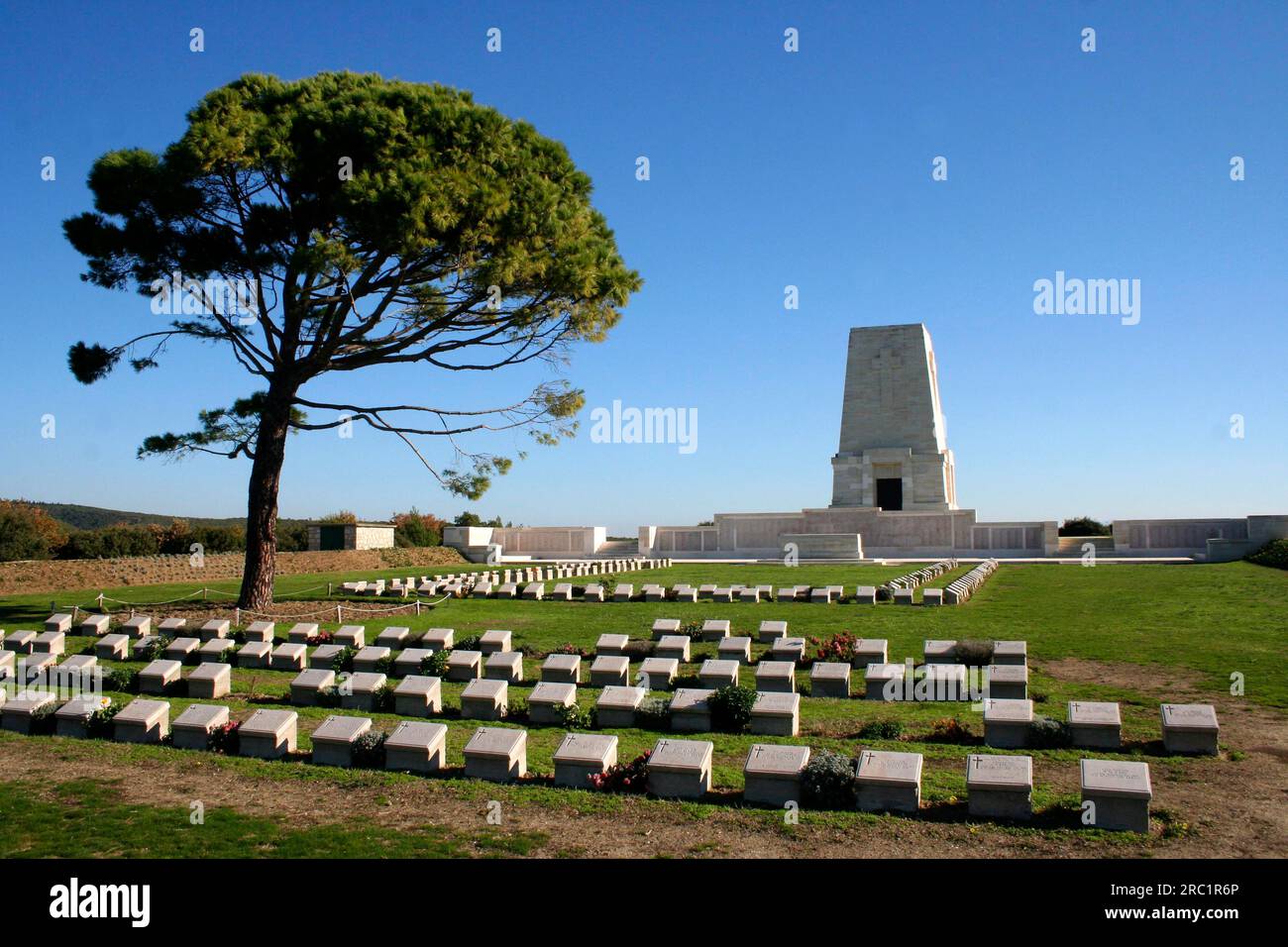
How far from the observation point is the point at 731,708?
8094 millimetres

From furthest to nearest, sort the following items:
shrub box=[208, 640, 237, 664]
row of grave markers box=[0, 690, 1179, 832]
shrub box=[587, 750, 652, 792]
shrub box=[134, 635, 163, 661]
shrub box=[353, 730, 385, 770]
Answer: shrub box=[134, 635, 163, 661] → shrub box=[208, 640, 237, 664] → shrub box=[353, 730, 385, 770] → shrub box=[587, 750, 652, 792] → row of grave markers box=[0, 690, 1179, 832]

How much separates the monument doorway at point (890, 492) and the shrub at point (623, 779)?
3155cm

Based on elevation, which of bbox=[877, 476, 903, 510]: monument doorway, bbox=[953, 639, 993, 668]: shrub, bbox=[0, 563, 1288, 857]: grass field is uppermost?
bbox=[877, 476, 903, 510]: monument doorway

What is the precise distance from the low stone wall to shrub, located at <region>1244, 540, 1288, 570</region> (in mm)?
25579

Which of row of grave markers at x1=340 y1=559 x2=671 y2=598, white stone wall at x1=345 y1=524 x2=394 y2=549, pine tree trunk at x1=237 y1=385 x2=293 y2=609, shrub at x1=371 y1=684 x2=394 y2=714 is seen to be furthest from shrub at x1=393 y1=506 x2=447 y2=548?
shrub at x1=371 y1=684 x2=394 y2=714

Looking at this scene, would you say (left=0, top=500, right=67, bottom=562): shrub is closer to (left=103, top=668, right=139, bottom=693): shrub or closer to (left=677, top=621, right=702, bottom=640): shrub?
(left=103, top=668, right=139, bottom=693): shrub

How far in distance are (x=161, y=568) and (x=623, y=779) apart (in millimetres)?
21075

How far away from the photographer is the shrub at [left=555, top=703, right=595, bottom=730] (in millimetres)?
8445

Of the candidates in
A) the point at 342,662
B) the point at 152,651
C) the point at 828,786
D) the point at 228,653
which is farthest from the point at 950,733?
the point at 152,651

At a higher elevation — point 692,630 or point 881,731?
point 692,630

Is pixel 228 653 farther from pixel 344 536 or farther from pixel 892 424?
pixel 892 424

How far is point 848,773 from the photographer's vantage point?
233 inches

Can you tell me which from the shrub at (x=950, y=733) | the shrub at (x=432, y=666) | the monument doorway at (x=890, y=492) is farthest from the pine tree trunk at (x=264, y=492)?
the monument doorway at (x=890, y=492)

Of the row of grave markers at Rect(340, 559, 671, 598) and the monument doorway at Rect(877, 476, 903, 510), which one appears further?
the monument doorway at Rect(877, 476, 903, 510)
